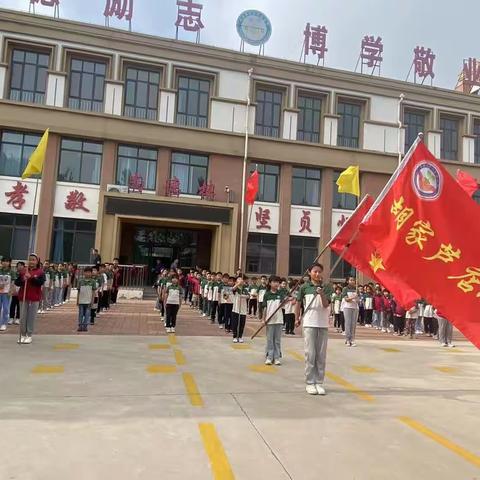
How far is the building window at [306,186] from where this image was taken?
28.2 metres

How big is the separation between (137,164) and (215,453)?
901 inches

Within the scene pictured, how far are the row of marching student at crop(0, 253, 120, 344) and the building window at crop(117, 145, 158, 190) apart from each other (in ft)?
29.4

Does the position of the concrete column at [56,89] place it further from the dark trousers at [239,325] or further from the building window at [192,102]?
the dark trousers at [239,325]

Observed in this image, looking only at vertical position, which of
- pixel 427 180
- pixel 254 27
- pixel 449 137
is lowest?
pixel 427 180

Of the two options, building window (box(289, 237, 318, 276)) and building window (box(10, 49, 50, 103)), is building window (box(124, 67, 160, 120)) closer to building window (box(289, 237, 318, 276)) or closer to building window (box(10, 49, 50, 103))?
building window (box(10, 49, 50, 103))

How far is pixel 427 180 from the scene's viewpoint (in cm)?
583

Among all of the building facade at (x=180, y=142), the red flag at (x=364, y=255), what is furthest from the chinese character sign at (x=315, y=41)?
the red flag at (x=364, y=255)

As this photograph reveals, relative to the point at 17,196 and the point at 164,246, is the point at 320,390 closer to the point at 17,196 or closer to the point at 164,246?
the point at 17,196

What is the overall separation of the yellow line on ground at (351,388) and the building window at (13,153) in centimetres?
2100

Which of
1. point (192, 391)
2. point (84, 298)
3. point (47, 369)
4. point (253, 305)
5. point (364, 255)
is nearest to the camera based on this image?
point (364, 255)

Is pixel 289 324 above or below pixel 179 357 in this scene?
above

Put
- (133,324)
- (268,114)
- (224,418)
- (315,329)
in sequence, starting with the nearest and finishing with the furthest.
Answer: (224,418) → (315,329) → (133,324) → (268,114)

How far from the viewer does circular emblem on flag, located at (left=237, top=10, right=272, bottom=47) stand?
91.6 feet

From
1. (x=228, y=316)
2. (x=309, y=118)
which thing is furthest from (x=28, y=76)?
(x=228, y=316)
